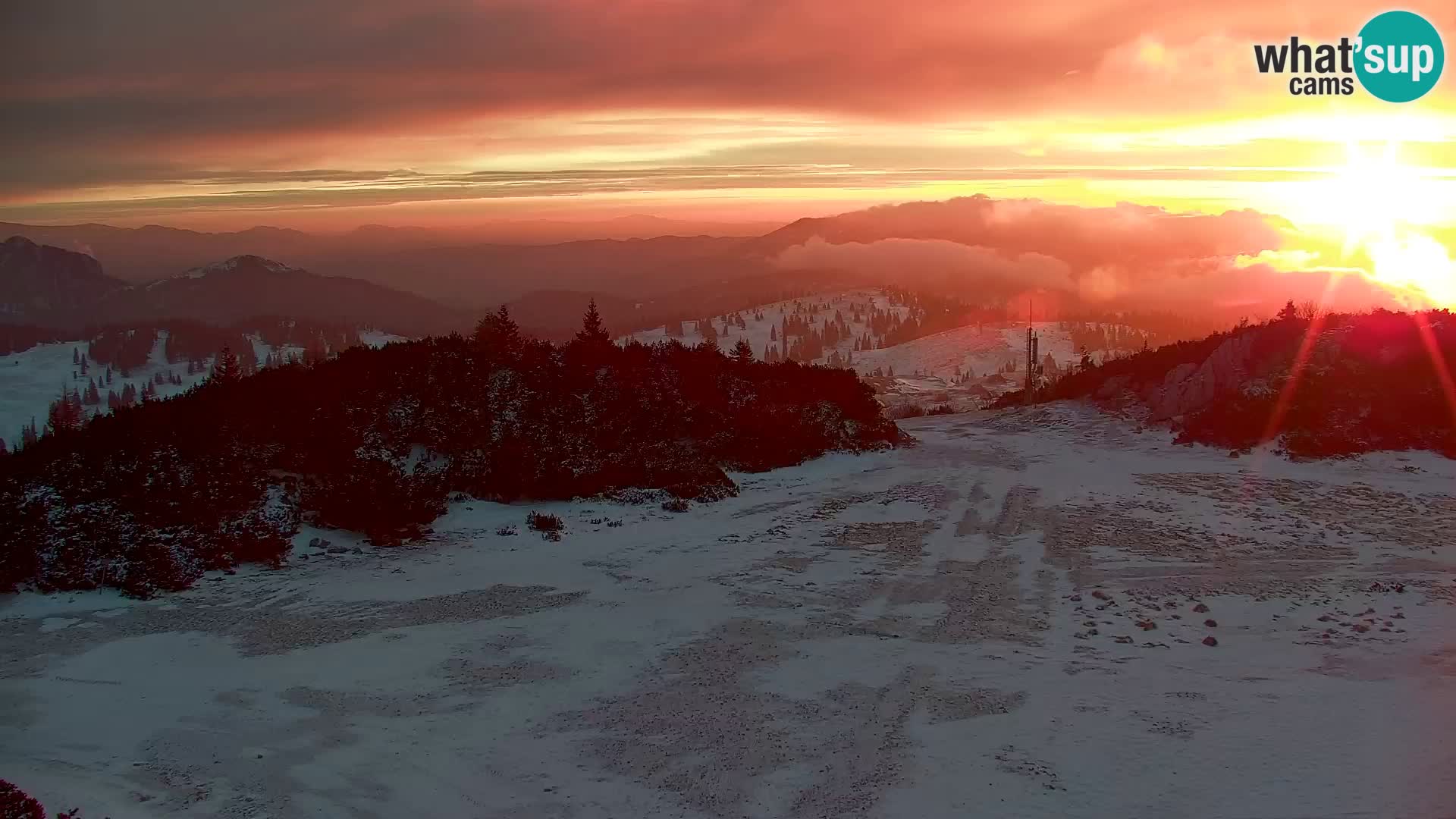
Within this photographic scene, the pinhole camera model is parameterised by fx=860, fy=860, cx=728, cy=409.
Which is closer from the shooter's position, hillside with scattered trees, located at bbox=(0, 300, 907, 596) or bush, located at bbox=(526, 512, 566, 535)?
hillside with scattered trees, located at bbox=(0, 300, 907, 596)

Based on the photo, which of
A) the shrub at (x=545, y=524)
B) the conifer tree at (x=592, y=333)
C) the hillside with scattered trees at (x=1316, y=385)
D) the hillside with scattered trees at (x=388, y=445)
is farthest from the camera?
the conifer tree at (x=592, y=333)

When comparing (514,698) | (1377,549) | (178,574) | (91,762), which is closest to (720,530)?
(514,698)

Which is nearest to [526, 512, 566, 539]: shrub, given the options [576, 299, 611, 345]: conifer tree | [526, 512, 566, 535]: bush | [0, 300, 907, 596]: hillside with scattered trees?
[526, 512, 566, 535]: bush

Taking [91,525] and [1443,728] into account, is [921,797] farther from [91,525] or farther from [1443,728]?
[91,525]

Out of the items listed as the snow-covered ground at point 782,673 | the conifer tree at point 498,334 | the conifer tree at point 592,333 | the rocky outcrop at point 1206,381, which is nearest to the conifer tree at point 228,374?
the conifer tree at point 498,334

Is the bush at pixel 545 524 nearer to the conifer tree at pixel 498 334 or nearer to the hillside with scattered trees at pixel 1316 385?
the conifer tree at pixel 498 334

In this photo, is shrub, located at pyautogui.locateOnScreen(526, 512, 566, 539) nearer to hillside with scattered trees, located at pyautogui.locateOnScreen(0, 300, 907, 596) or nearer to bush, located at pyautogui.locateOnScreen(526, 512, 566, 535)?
bush, located at pyautogui.locateOnScreen(526, 512, 566, 535)

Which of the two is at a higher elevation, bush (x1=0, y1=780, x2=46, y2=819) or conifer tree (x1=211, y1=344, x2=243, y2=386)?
conifer tree (x1=211, y1=344, x2=243, y2=386)

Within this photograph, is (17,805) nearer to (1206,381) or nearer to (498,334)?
(498,334)

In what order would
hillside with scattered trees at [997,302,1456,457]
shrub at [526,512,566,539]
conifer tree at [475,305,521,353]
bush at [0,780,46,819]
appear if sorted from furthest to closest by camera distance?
conifer tree at [475,305,521,353] → hillside with scattered trees at [997,302,1456,457] → shrub at [526,512,566,539] → bush at [0,780,46,819]
